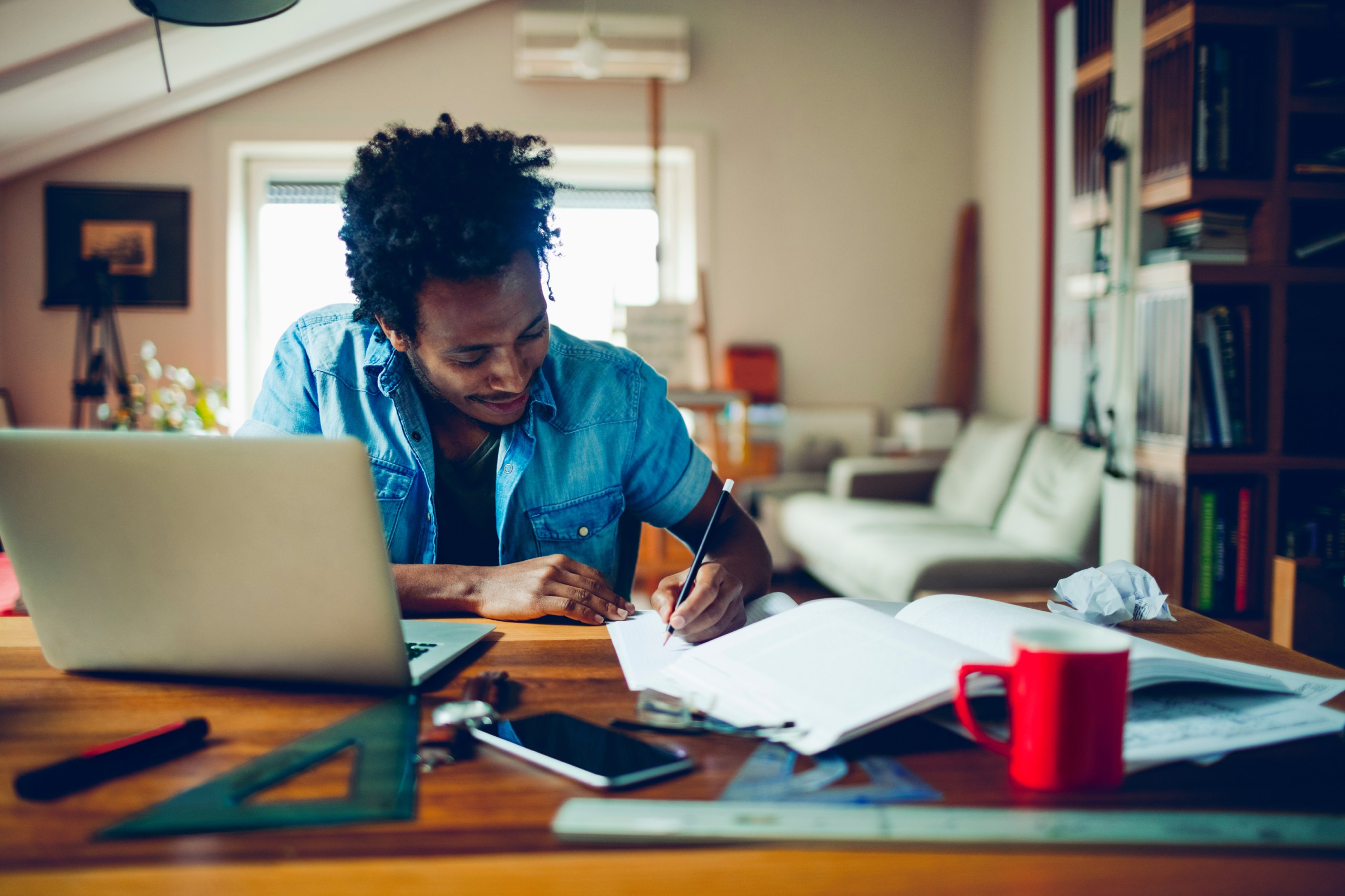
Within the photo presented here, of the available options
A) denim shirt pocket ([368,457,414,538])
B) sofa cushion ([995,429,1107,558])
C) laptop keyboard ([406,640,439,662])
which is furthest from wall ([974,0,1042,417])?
laptop keyboard ([406,640,439,662])

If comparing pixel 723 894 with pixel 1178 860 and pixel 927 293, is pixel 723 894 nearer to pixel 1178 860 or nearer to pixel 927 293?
pixel 1178 860

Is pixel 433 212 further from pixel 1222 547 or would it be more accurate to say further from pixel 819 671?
pixel 1222 547

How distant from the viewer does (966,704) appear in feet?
1.98

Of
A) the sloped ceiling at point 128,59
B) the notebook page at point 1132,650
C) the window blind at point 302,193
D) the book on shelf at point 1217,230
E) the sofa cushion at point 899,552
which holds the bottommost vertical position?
the sofa cushion at point 899,552

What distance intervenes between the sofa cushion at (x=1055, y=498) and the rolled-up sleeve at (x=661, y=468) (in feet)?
5.73

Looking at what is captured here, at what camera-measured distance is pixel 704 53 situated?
4.23 meters

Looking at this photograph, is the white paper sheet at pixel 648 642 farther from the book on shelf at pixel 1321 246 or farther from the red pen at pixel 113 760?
the book on shelf at pixel 1321 246

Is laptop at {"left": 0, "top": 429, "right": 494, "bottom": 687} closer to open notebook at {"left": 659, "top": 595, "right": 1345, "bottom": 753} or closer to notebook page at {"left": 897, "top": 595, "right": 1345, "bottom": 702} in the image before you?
open notebook at {"left": 659, "top": 595, "right": 1345, "bottom": 753}

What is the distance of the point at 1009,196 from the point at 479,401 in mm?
3459

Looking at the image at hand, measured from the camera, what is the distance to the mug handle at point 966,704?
59 centimetres

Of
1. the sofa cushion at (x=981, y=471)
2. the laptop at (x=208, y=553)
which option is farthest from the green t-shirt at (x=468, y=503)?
the sofa cushion at (x=981, y=471)

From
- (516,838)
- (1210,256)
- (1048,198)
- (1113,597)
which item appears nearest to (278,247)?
(1048,198)

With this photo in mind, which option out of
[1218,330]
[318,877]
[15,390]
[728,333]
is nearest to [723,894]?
[318,877]

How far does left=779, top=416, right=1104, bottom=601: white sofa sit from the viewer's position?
2682 mm
